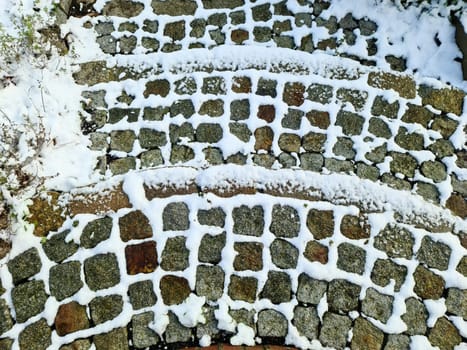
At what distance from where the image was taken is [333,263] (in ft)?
8.38

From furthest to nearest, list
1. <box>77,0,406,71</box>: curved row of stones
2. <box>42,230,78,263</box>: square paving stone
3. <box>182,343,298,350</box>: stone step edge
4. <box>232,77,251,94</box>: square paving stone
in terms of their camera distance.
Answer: <box>77,0,406,71</box>: curved row of stones → <box>232,77,251,94</box>: square paving stone → <box>42,230,78,263</box>: square paving stone → <box>182,343,298,350</box>: stone step edge

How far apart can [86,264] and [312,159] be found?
144 centimetres

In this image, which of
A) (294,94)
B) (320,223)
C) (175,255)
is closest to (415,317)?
(320,223)

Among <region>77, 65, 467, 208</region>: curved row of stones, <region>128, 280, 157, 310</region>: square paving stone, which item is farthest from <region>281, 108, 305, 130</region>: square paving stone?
<region>128, 280, 157, 310</region>: square paving stone

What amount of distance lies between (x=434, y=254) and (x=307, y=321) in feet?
2.66

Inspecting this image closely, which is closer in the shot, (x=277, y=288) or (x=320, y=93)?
(x=277, y=288)

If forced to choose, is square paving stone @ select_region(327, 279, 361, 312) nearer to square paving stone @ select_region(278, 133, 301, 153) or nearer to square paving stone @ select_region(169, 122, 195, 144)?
square paving stone @ select_region(278, 133, 301, 153)

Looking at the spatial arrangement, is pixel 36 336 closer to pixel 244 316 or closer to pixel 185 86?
pixel 244 316

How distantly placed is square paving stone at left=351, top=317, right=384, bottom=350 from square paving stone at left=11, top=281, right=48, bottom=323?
163 cm

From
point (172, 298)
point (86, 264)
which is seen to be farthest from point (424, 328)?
point (86, 264)

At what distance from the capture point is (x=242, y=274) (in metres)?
2.53

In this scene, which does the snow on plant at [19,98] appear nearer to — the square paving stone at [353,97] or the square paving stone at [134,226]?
the square paving stone at [134,226]

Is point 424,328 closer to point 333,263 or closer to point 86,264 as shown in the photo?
point 333,263

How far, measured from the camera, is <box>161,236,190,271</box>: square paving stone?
2.54 metres
